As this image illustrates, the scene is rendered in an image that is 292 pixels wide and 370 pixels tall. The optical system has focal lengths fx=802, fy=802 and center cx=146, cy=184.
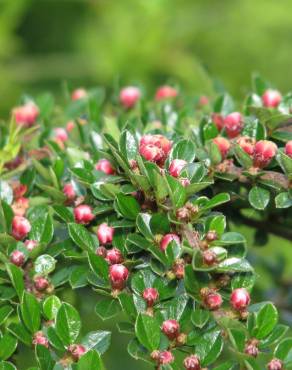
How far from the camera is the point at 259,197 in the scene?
1094 mm

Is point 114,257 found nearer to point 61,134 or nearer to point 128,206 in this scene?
point 128,206

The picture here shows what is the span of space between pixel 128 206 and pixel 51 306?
164 millimetres

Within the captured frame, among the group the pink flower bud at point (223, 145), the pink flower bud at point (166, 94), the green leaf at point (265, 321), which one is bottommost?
the pink flower bud at point (166, 94)

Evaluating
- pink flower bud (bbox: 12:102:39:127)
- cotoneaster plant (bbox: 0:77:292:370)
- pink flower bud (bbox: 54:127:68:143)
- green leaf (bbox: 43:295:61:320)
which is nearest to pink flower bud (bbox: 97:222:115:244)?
cotoneaster plant (bbox: 0:77:292:370)

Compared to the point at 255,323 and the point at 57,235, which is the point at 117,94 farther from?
the point at 255,323

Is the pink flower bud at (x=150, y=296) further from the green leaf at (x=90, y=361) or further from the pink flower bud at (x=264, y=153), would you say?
the pink flower bud at (x=264, y=153)

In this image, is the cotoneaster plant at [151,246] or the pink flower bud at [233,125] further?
the pink flower bud at [233,125]

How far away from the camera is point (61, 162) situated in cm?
123

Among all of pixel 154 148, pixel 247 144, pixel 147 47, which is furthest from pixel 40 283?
pixel 147 47

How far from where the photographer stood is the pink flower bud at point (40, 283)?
1091 millimetres

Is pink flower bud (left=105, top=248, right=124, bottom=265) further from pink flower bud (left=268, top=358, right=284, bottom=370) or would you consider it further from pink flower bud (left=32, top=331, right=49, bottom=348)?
pink flower bud (left=268, top=358, right=284, bottom=370)

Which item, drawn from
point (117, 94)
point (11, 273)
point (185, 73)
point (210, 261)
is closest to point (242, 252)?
point (210, 261)

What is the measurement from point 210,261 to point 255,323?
95 mm

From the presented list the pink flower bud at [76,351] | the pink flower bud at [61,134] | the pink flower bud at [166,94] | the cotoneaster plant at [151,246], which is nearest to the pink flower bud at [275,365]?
the cotoneaster plant at [151,246]
